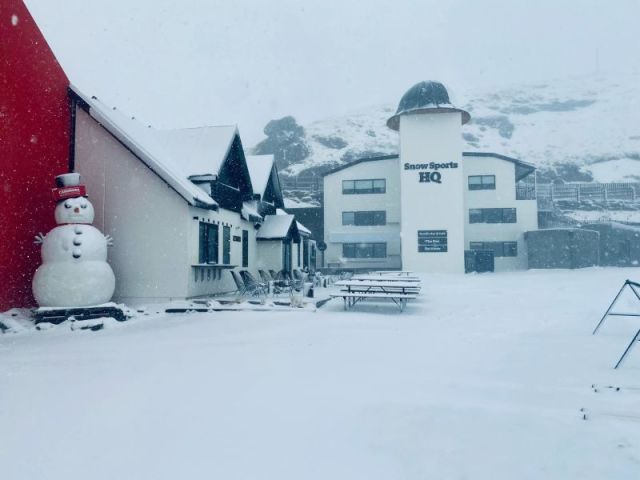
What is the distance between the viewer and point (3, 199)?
35.4 feet

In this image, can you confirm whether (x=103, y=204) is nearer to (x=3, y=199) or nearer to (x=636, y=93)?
(x=3, y=199)

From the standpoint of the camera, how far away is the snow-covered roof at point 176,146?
523 inches

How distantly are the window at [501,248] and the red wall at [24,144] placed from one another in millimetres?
30889

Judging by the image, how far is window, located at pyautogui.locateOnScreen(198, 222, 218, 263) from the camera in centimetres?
1468

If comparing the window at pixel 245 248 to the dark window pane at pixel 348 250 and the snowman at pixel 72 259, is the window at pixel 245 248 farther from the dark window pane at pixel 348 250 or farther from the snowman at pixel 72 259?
the dark window pane at pixel 348 250

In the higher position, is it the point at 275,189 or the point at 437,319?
the point at 275,189

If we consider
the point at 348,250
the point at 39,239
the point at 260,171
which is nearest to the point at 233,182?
the point at 260,171

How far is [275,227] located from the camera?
859 inches

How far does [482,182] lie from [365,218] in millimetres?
9995

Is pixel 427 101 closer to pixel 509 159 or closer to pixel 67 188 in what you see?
pixel 509 159

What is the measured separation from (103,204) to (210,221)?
3.44 metres

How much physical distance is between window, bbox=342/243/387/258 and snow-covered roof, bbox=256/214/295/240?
14584 mm

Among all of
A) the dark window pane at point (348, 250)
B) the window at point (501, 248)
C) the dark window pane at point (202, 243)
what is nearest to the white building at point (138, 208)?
the dark window pane at point (202, 243)

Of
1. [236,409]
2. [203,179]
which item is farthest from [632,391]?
[203,179]
